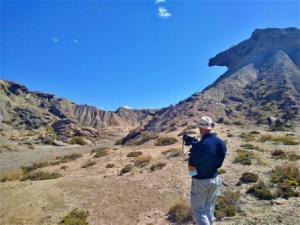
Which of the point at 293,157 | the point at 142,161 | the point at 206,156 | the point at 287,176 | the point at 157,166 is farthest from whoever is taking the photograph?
the point at 142,161

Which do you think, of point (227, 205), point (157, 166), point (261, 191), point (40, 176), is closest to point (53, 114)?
point (40, 176)

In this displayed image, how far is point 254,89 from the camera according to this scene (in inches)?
2562

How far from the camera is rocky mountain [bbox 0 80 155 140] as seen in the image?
83.6m

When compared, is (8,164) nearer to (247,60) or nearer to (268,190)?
(268,190)

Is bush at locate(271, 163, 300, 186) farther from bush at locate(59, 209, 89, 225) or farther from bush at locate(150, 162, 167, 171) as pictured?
bush at locate(59, 209, 89, 225)

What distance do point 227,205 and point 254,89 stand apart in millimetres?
57314

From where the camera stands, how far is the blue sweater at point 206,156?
240 inches

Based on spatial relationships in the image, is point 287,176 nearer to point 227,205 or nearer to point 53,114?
point 227,205

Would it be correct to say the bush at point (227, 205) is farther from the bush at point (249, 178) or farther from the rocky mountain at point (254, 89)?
the rocky mountain at point (254, 89)

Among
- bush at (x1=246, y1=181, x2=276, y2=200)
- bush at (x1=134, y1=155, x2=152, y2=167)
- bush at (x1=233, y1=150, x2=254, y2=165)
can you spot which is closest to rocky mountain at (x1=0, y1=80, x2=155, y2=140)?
bush at (x1=134, y1=155, x2=152, y2=167)

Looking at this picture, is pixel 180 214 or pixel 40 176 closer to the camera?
pixel 180 214

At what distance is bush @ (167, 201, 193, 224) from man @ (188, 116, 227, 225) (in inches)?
176

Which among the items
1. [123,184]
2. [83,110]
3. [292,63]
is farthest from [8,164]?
[83,110]

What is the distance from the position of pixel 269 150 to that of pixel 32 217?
16903 millimetres
